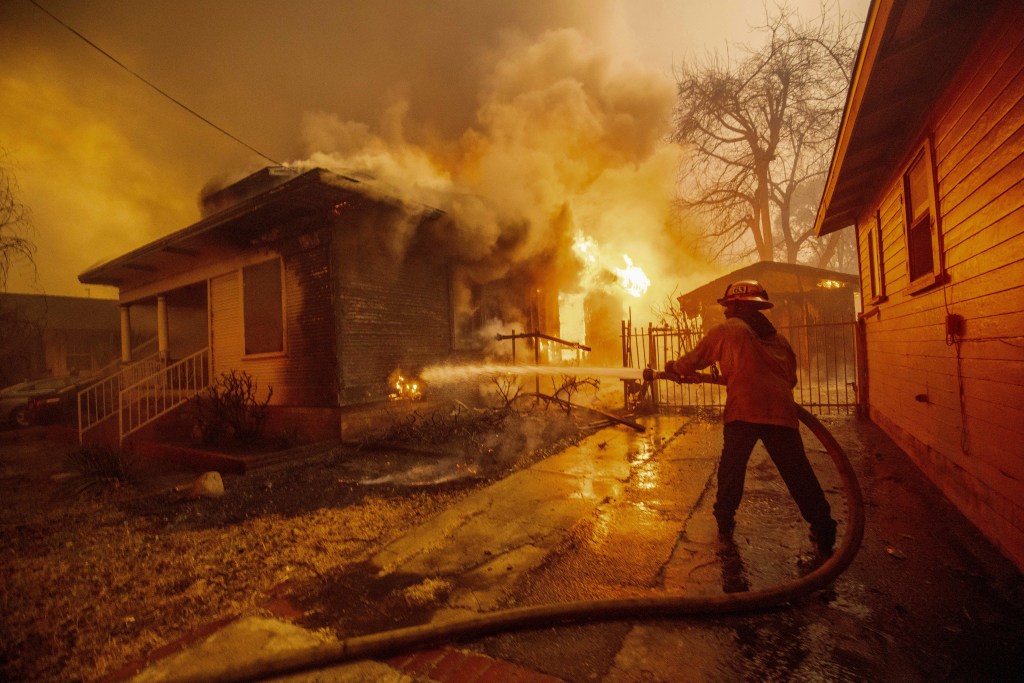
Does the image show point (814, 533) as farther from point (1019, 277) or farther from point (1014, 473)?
point (1019, 277)

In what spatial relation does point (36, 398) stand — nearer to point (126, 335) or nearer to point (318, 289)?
point (126, 335)

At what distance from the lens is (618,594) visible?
104 inches

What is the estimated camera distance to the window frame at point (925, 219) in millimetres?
4031

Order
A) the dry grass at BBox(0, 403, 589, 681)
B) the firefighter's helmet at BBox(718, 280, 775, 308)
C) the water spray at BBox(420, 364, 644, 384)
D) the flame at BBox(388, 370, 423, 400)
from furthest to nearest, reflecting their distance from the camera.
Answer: the water spray at BBox(420, 364, 644, 384) → the flame at BBox(388, 370, 423, 400) → the firefighter's helmet at BBox(718, 280, 775, 308) → the dry grass at BBox(0, 403, 589, 681)

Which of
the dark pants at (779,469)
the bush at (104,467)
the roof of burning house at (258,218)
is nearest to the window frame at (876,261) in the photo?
the dark pants at (779,469)

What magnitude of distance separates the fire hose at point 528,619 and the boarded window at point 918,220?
3700mm

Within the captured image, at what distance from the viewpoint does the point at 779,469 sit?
3.10 meters

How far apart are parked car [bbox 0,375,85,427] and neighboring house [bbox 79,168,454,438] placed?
5175 mm

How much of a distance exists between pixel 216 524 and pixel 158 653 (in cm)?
218

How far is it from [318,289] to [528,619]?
6885 mm

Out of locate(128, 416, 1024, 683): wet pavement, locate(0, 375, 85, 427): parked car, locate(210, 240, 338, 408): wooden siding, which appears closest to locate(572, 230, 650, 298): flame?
locate(210, 240, 338, 408): wooden siding

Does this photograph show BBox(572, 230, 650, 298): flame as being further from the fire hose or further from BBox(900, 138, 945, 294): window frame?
the fire hose

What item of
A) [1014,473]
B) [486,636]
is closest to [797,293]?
[1014,473]

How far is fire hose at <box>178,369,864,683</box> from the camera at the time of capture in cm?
205
